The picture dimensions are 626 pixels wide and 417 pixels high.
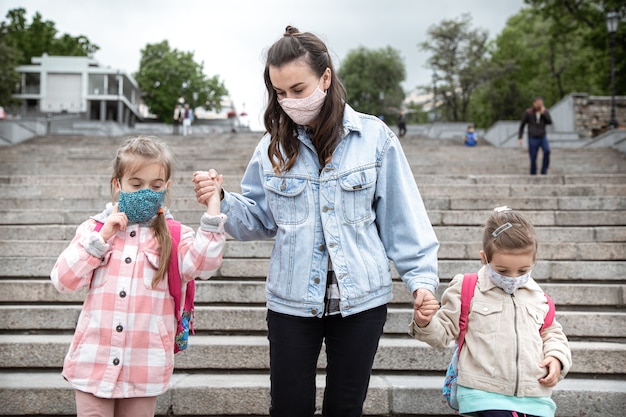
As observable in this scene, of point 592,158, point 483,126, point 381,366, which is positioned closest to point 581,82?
point 483,126

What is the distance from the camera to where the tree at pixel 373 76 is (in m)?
50.2

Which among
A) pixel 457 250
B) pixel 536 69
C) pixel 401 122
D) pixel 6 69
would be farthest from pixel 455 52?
pixel 457 250

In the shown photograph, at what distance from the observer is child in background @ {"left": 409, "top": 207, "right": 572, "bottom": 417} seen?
244 cm

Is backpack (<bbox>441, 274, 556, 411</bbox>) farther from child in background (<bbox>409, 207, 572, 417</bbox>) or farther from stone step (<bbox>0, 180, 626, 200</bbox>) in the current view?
stone step (<bbox>0, 180, 626, 200</bbox>)

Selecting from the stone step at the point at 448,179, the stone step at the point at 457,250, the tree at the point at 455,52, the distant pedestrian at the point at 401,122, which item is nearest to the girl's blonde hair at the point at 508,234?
the stone step at the point at 457,250

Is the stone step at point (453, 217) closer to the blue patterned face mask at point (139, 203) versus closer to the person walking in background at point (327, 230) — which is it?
the blue patterned face mask at point (139, 203)

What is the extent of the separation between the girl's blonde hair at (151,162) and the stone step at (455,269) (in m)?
2.47

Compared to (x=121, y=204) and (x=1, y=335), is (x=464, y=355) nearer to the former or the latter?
(x=121, y=204)

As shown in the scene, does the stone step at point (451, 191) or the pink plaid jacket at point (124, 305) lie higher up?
the stone step at point (451, 191)

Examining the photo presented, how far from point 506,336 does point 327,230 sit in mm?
1017

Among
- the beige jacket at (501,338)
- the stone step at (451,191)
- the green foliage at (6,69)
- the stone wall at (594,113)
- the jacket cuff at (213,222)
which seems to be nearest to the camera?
the jacket cuff at (213,222)

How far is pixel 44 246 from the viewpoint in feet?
17.3

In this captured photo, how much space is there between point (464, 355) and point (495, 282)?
1.21ft

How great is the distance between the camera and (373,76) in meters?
51.0
